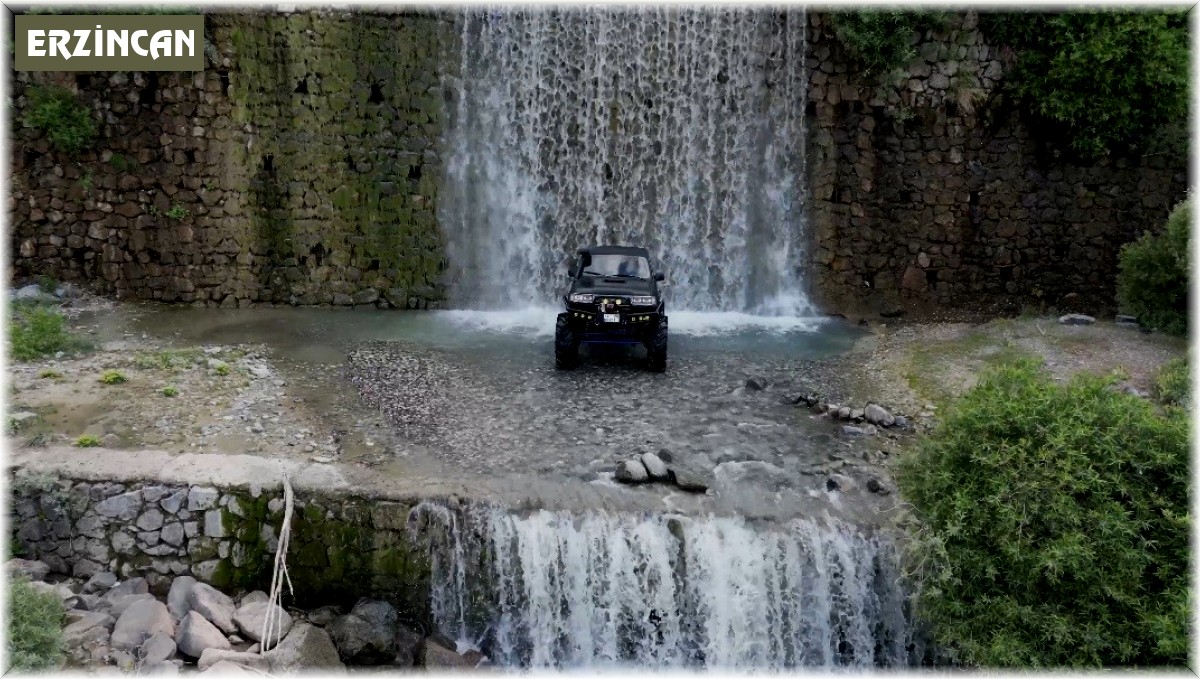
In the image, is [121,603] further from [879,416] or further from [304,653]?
[879,416]

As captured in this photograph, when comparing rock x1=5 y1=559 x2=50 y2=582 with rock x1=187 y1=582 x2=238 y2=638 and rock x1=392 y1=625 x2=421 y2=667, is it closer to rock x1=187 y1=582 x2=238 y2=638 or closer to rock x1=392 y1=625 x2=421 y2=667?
rock x1=187 y1=582 x2=238 y2=638

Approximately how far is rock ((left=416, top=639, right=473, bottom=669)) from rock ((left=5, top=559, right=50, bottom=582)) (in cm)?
343

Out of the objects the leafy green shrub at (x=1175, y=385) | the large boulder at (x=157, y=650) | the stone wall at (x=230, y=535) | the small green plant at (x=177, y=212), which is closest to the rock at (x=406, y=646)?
the stone wall at (x=230, y=535)

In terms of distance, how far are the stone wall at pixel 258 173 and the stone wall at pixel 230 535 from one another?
7.68 meters

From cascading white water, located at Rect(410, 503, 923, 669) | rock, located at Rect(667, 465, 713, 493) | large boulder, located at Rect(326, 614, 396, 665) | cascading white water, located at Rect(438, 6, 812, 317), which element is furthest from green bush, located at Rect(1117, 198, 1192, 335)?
large boulder, located at Rect(326, 614, 396, 665)

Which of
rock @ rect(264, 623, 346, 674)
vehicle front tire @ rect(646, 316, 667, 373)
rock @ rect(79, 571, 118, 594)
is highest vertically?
vehicle front tire @ rect(646, 316, 667, 373)

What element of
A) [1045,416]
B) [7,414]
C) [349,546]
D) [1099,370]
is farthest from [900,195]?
[7,414]

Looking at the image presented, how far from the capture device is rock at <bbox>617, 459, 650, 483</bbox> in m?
8.18

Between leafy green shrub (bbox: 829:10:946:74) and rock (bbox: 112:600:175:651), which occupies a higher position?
leafy green shrub (bbox: 829:10:946:74)

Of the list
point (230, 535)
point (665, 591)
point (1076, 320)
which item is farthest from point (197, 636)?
point (1076, 320)

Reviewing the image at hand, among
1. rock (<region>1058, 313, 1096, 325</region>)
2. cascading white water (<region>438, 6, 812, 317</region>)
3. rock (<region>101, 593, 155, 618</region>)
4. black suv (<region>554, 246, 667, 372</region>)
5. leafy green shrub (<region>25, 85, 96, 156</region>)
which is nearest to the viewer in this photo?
rock (<region>101, 593, 155, 618</region>)

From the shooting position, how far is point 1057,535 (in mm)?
6461

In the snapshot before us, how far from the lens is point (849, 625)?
24.3 feet

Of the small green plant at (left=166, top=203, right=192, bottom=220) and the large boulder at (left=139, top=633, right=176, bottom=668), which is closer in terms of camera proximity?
the large boulder at (left=139, top=633, right=176, bottom=668)
